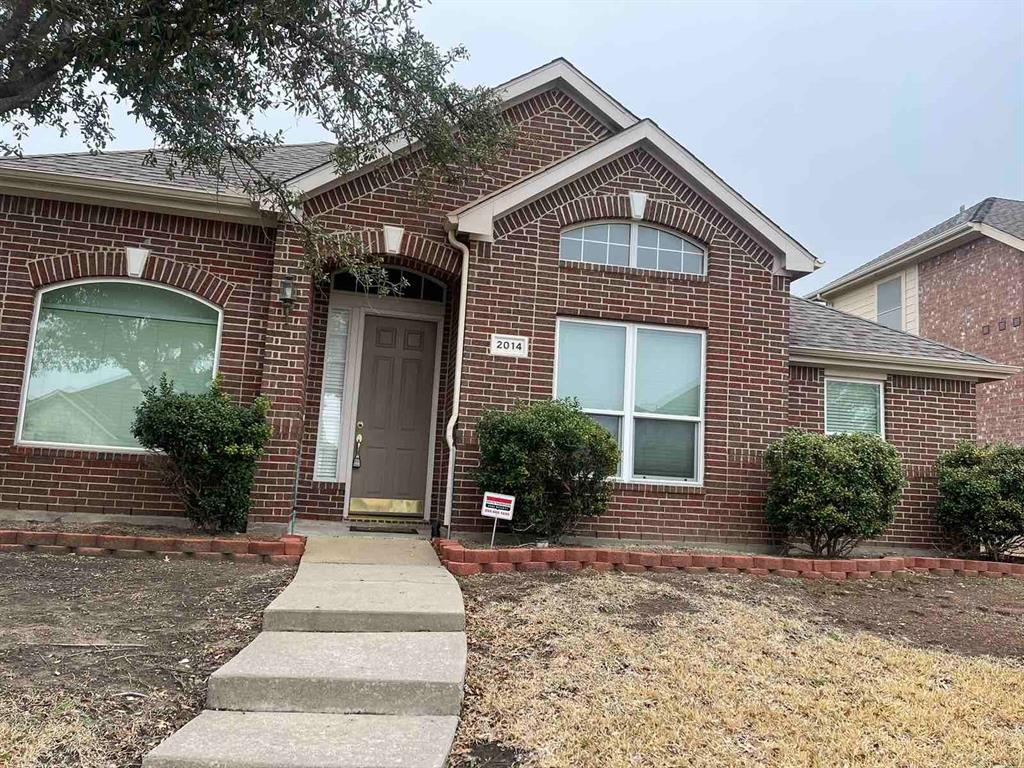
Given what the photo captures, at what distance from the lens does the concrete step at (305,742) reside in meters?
3.27

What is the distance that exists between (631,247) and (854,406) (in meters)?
3.87

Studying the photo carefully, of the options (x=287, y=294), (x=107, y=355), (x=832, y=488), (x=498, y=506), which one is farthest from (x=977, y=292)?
(x=107, y=355)

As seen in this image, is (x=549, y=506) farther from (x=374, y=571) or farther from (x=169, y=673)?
(x=169, y=673)

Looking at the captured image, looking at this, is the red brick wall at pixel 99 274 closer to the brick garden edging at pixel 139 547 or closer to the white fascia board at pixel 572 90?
the brick garden edging at pixel 139 547

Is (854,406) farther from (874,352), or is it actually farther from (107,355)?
(107,355)

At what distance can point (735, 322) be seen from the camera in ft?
28.9

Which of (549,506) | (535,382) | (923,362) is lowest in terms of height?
(549,506)

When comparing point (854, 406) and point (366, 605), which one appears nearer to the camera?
point (366, 605)

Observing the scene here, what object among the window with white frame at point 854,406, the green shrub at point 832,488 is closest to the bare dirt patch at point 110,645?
the green shrub at point 832,488

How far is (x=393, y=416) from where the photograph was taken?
9.09 m

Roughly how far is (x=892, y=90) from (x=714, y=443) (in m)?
53.7

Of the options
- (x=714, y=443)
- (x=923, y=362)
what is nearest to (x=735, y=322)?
(x=714, y=443)

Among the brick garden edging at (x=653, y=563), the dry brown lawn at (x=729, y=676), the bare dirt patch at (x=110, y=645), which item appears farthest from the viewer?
the brick garden edging at (x=653, y=563)

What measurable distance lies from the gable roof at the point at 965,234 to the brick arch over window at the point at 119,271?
48.9 ft
